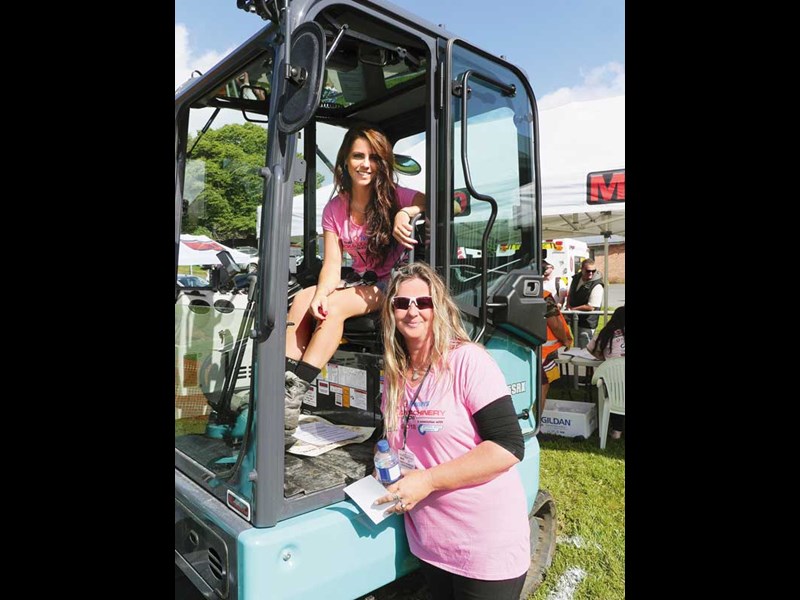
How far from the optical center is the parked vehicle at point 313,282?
1596 millimetres

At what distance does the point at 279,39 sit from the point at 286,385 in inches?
45.9

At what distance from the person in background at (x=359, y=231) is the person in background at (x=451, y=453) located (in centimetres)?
46

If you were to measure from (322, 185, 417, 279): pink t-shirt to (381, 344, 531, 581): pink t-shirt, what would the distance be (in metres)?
0.81

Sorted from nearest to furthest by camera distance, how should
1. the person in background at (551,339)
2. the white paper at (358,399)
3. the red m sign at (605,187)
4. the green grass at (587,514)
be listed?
the white paper at (358,399)
the green grass at (587,514)
the person in background at (551,339)
the red m sign at (605,187)

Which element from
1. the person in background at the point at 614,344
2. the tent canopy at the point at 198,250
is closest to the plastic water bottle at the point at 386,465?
the tent canopy at the point at 198,250

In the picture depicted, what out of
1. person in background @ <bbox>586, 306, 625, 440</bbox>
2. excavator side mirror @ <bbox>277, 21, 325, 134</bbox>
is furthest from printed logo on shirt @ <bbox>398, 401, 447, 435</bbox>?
person in background @ <bbox>586, 306, 625, 440</bbox>

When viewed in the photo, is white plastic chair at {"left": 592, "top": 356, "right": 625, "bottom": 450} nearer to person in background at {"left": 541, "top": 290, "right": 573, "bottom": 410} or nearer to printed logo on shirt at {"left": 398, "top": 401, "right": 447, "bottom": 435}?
person in background at {"left": 541, "top": 290, "right": 573, "bottom": 410}

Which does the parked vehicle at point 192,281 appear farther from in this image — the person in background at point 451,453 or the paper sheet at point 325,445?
the person in background at point 451,453

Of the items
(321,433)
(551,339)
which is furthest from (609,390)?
(321,433)

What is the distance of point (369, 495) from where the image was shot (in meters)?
1.77

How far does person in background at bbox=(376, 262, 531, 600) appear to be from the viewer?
5.54 ft

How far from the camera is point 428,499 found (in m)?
1.77

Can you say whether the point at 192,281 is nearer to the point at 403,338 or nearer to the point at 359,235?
the point at 359,235

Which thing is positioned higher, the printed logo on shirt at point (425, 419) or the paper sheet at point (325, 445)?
the printed logo on shirt at point (425, 419)
